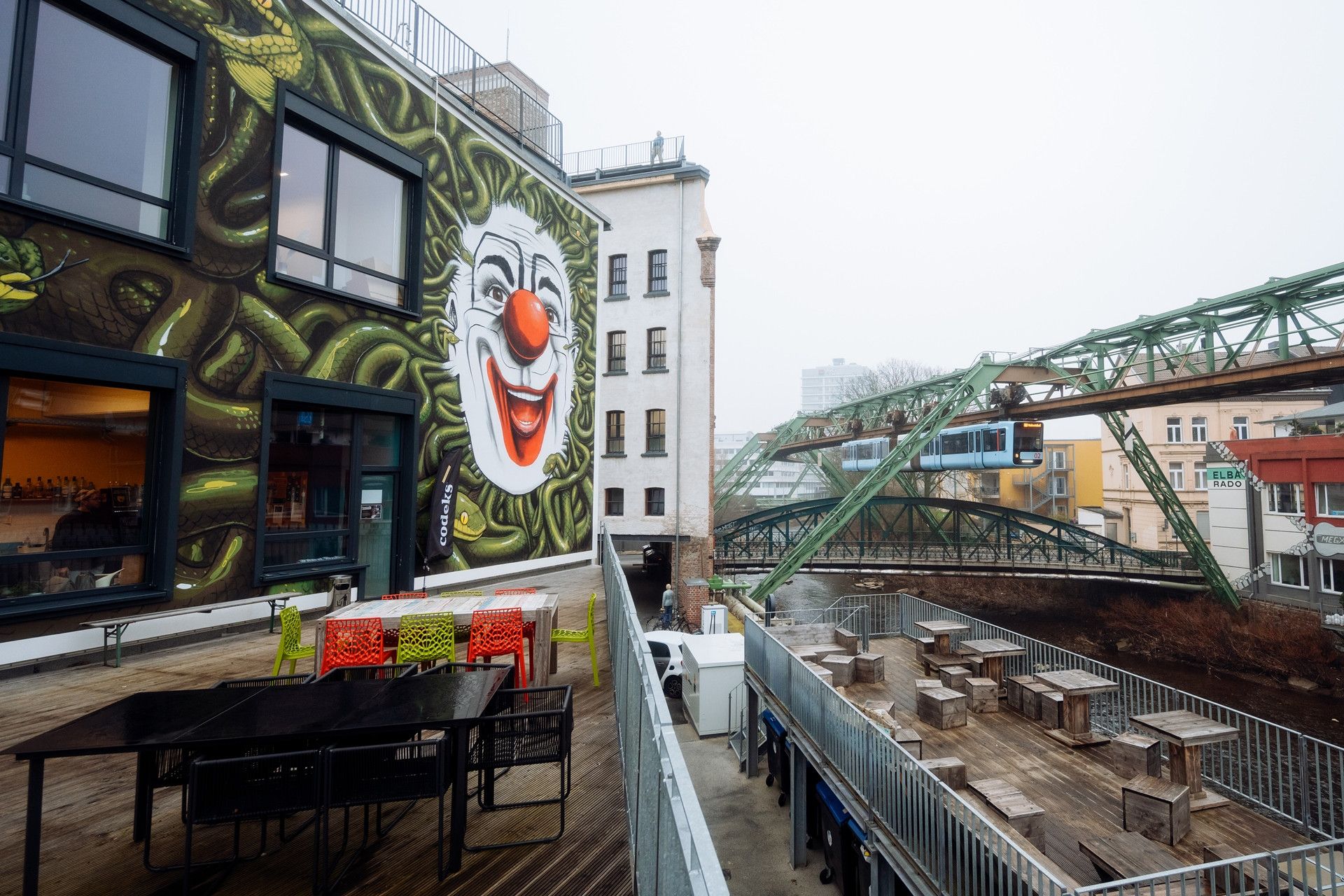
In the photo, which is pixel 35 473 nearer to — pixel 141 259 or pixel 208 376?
pixel 208 376

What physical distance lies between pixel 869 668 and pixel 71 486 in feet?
36.3

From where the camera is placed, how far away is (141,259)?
5957mm

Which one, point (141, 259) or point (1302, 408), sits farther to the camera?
point (1302, 408)

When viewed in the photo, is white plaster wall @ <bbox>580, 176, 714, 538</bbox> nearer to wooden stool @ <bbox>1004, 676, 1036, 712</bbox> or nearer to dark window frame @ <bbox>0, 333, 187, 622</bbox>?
wooden stool @ <bbox>1004, 676, 1036, 712</bbox>

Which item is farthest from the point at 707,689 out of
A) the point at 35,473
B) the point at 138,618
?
the point at 35,473

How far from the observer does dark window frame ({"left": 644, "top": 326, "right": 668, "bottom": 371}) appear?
23.5 meters

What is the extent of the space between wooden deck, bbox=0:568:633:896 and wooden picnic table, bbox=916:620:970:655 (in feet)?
28.3

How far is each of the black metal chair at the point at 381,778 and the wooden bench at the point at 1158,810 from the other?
22.3ft

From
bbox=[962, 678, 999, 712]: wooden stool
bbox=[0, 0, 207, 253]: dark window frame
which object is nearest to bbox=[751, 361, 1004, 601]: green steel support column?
bbox=[962, 678, 999, 712]: wooden stool

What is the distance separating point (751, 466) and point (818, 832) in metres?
28.4

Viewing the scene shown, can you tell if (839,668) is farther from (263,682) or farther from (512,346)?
(263,682)

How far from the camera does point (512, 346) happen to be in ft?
37.2

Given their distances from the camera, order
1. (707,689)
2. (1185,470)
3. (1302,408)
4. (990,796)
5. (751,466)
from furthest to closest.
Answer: (751,466) < (1185,470) < (1302,408) < (707,689) < (990,796)

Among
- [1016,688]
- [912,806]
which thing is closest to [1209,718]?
[1016,688]
